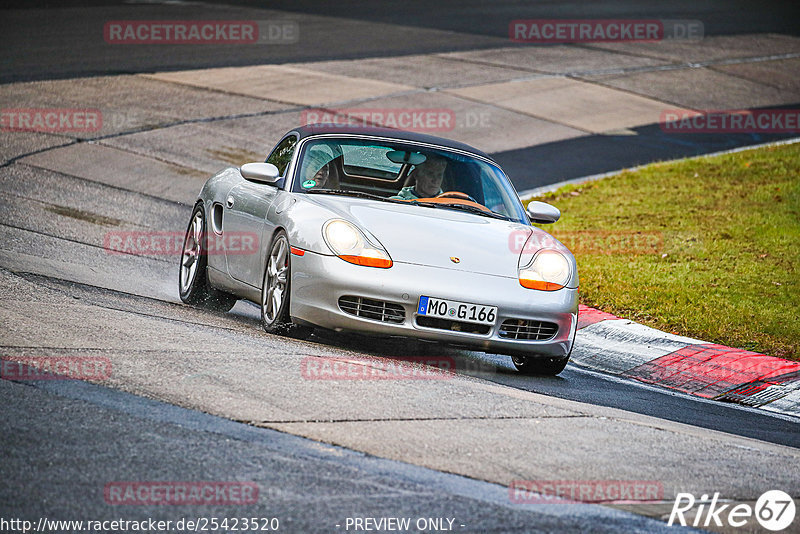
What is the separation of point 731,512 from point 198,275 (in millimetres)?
5318

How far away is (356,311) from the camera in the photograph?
7066 mm

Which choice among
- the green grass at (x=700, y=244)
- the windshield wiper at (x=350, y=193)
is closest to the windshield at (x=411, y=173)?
the windshield wiper at (x=350, y=193)

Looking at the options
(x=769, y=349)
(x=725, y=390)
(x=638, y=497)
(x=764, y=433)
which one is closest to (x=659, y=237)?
(x=769, y=349)

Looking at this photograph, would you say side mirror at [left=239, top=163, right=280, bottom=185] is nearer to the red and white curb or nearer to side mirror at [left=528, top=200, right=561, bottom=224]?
side mirror at [left=528, top=200, right=561, bottom=224]

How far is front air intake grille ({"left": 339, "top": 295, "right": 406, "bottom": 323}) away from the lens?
23.1 ft

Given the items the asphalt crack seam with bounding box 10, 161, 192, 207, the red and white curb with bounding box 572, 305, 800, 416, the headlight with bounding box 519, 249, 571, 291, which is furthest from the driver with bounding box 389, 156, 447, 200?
the asphalt crack seam with bounding box 10, 161, 192, 207

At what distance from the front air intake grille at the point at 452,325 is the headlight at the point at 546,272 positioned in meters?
0.42

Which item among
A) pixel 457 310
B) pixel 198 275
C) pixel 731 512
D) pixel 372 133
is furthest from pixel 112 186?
pixel 731 512

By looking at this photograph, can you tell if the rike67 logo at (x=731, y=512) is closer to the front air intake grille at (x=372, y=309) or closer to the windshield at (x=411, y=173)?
the front air intake grille at (x=372, y=309)

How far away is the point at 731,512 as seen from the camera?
15.2 ft

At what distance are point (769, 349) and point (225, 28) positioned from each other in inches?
764

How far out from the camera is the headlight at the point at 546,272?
7.36 metres

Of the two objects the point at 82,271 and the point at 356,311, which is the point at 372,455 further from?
the point at 82,271

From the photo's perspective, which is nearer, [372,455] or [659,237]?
[372,455]
